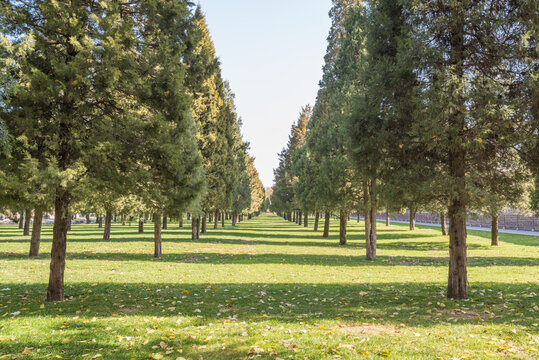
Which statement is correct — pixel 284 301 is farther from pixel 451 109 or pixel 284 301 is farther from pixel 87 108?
pixel 87 108

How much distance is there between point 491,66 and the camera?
7988 mm

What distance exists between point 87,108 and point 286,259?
11958 mm

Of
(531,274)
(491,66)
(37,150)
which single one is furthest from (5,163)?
(531,274)

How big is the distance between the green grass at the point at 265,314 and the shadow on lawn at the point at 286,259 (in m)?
1.83

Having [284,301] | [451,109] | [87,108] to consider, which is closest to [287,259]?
[284,301]

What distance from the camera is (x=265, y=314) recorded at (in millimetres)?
7137

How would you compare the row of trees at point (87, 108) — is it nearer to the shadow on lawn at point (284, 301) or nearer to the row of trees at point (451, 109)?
the shadow on lawn at point (284, 301)

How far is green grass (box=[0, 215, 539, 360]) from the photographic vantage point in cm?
512

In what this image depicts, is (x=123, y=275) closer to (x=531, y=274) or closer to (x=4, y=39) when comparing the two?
(x=4, y=39)

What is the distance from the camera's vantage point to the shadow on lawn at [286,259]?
15734mm

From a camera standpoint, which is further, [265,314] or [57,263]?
[57,263]

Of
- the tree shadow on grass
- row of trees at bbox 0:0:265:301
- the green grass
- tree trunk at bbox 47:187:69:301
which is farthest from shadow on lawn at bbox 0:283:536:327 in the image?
the tree shadow on grass

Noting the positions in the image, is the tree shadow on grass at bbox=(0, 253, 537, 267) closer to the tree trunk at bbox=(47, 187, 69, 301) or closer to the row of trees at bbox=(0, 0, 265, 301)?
the tree trunk at bbox=(47, 187, 69, 301)

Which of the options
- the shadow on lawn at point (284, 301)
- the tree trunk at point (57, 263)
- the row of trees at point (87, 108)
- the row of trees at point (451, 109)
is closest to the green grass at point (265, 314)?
the shadow on lawn at point (284, 301)
